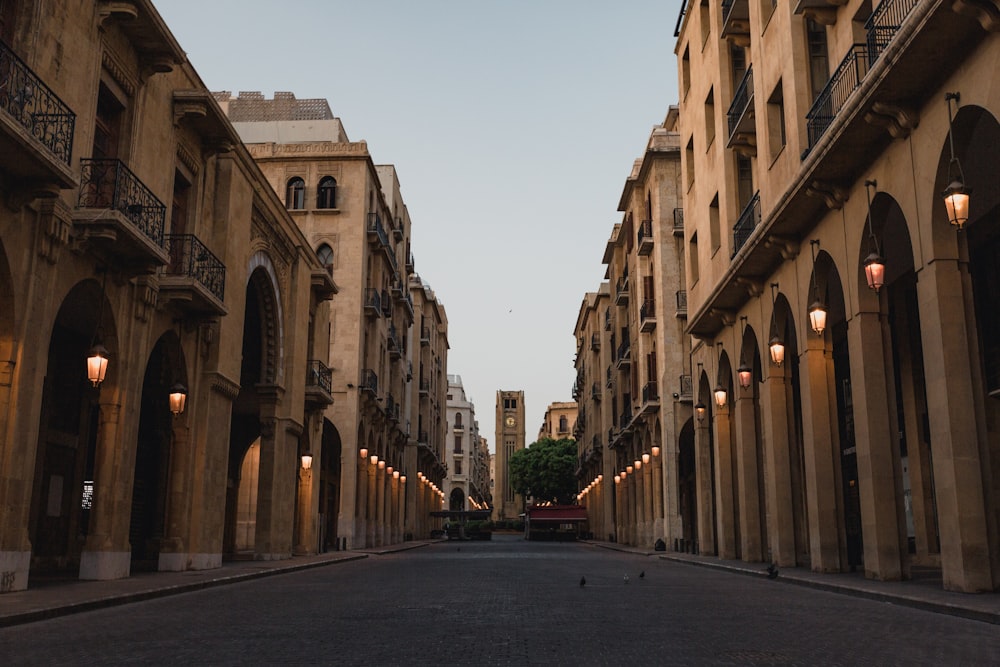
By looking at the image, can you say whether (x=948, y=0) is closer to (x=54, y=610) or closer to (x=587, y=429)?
(x=54, y=610)

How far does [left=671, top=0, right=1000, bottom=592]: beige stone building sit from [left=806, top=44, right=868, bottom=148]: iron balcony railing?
58 mm

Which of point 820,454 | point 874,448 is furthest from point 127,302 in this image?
point 820,454

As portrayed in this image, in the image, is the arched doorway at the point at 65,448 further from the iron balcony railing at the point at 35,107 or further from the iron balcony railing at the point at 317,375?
the iron balcony railing at the point at 317,375

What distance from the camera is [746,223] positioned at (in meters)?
24.3

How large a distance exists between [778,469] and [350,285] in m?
24.3

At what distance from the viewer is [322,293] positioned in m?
32.4

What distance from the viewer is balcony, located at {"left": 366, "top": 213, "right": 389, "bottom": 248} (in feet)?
142

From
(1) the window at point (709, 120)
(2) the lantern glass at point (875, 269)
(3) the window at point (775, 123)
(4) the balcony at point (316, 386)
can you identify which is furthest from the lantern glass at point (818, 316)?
(4) the balcony at point (316, 386)

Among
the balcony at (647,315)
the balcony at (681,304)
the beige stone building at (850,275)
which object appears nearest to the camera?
the beige stone building at (850,275)

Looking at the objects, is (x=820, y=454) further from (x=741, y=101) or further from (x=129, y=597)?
(x=129, y=597)

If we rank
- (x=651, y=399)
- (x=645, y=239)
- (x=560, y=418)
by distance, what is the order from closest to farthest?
(x=651, y=399) → (x=645, y=239) → (x=560, y=418)

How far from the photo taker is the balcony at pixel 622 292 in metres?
51.2

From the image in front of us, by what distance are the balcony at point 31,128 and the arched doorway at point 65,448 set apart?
19.5 feet

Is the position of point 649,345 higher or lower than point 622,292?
lower
